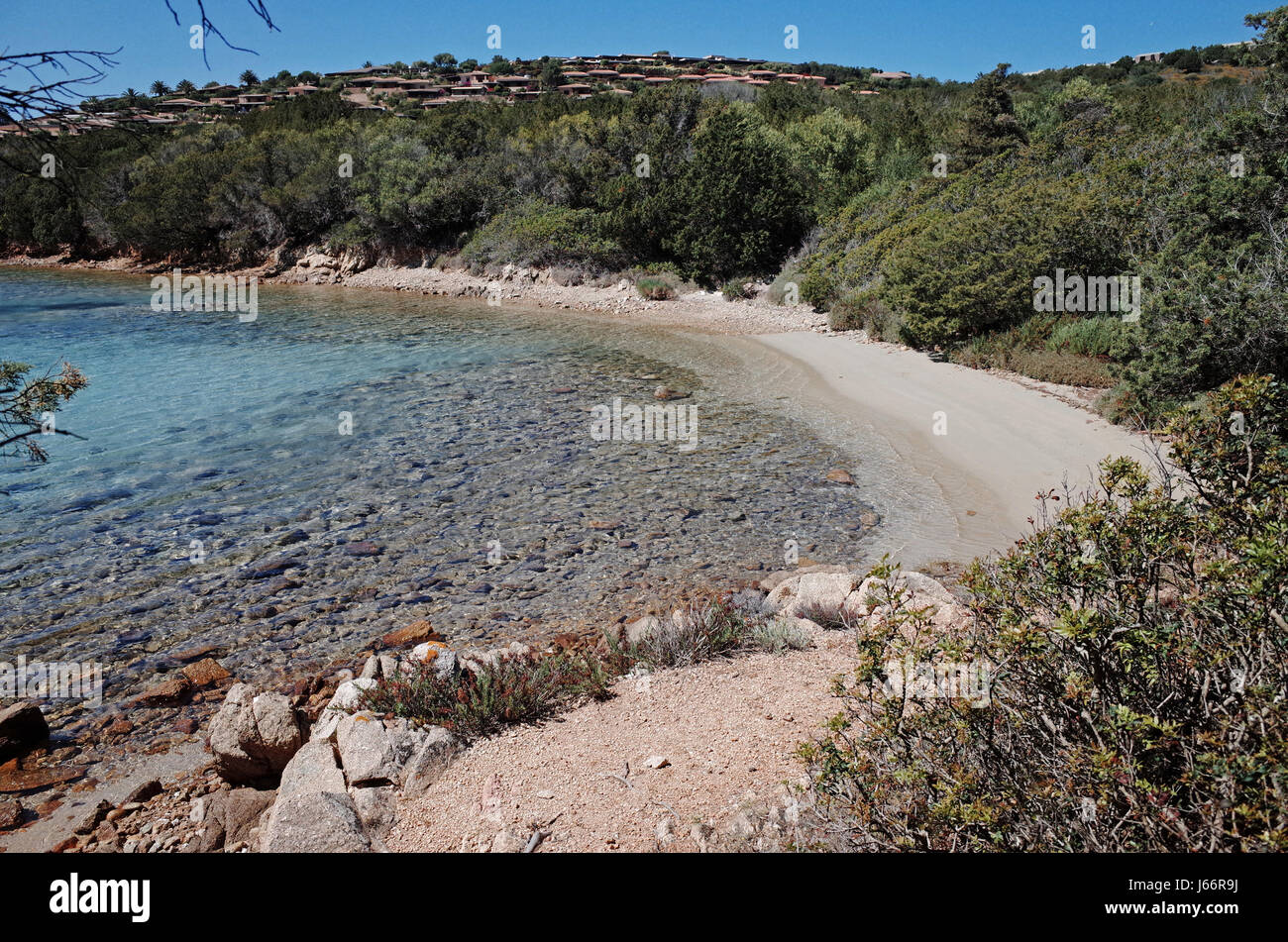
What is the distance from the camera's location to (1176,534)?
111 inches

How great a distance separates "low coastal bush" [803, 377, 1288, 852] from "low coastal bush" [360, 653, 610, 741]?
6.90ft

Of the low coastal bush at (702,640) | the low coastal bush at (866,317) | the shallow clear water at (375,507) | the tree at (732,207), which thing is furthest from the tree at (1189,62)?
the low coastal bush at (702,640)

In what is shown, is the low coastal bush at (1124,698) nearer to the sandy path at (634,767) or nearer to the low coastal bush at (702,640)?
the sandy path at (634,767)

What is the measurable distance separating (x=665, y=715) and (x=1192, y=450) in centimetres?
314

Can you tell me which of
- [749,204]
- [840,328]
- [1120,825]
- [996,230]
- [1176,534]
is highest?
[749,204]

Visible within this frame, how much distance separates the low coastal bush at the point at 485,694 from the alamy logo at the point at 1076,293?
13533mm

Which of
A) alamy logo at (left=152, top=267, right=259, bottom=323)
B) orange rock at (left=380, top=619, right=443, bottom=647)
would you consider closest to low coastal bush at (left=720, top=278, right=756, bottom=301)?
alamy logo at (left=152, top=267, right=259, bottom=323)

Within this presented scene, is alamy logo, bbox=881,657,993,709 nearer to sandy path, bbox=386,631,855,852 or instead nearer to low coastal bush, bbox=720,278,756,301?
sandy path, bbox=386,631,855,852

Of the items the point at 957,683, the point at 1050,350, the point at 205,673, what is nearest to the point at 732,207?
the point at 1050,350
